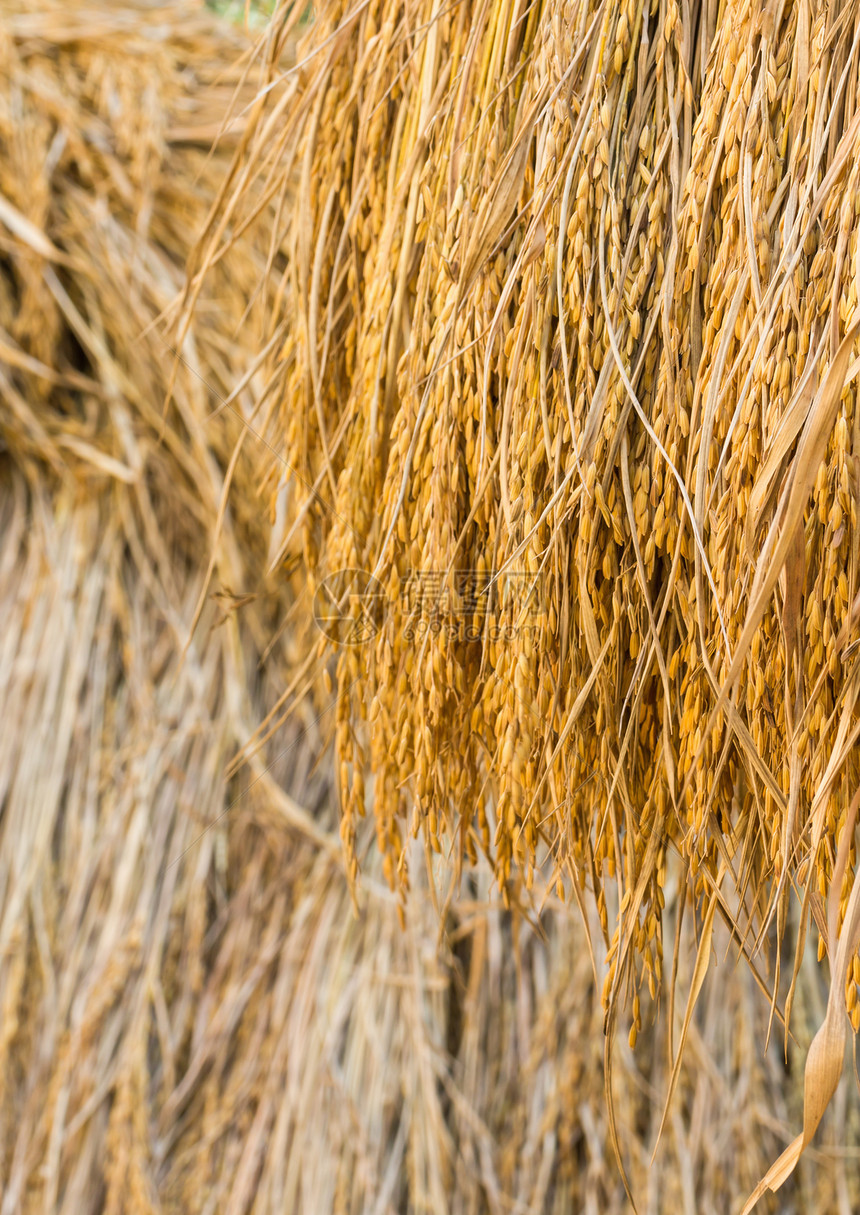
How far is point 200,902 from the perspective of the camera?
3.28 ft

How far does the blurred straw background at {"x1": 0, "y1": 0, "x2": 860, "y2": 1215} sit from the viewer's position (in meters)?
0.93

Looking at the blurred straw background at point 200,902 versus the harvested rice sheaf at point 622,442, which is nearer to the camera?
the harvested rice sheaf at point 622,442

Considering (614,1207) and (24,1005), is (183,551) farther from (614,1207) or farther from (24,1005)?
(614,1207)

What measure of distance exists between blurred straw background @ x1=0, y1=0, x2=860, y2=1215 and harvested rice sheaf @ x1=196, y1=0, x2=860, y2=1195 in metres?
0.47

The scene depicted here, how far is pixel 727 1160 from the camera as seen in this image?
914 mm

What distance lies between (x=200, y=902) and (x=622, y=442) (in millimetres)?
807

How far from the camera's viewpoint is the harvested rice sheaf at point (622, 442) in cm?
35

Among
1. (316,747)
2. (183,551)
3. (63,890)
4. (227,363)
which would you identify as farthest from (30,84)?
(63,890)

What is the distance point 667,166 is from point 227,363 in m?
0.67

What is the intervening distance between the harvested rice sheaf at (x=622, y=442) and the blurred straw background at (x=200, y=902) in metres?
0.47

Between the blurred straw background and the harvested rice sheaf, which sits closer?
the harvested rice sheaf

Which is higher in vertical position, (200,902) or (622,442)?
(622,442)

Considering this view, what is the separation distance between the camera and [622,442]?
0.38 metres

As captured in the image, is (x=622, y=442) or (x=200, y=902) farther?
(x=200, y=902)
